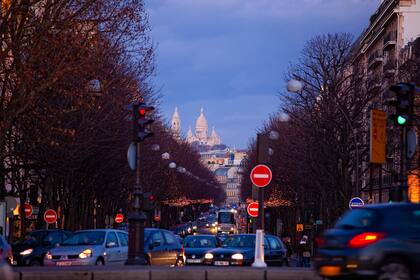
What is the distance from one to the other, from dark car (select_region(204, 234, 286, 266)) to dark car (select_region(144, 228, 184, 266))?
1.39 m

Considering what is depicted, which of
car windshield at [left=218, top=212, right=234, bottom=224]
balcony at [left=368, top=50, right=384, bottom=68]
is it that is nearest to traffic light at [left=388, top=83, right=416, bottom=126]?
balcony at [left=368, top=50, right=384, bottom=68]

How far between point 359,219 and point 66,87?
20.0 m

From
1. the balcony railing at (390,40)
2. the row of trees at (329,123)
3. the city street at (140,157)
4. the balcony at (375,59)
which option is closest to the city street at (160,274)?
the city street at (140,157)

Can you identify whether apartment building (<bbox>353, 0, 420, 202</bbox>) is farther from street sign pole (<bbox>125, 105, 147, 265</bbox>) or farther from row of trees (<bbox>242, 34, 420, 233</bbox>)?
street sign pole (<bbox>125, 105, 147, 265</bbox>)

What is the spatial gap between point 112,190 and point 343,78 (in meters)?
17.8

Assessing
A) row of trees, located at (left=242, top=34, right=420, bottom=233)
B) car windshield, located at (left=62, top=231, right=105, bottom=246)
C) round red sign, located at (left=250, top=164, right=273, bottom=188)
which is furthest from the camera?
row of trees, located at (left=242, top=34, right=420, bottom=233)

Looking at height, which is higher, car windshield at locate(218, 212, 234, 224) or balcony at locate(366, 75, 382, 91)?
balcony at locate(366, 75, 382, 91)

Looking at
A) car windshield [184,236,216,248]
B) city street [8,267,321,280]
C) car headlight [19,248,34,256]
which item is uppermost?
car windshield [184,236,216,248]

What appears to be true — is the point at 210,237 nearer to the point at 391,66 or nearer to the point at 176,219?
the point at 391,66

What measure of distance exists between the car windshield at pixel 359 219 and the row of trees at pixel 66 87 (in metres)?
16.1

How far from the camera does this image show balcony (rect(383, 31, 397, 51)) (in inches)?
3381

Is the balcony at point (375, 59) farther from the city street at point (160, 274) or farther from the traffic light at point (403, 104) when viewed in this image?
the city street at point (160, 274)

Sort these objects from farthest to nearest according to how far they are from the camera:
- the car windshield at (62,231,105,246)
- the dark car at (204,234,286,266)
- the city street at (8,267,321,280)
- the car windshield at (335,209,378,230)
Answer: the dark car at (204,234,286,266)
the car windshield at (62,231,105,246)
the city street at (8,267,321,280)
the car windshield at (335,209,378,230)

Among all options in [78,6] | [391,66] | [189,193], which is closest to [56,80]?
[78,6]
